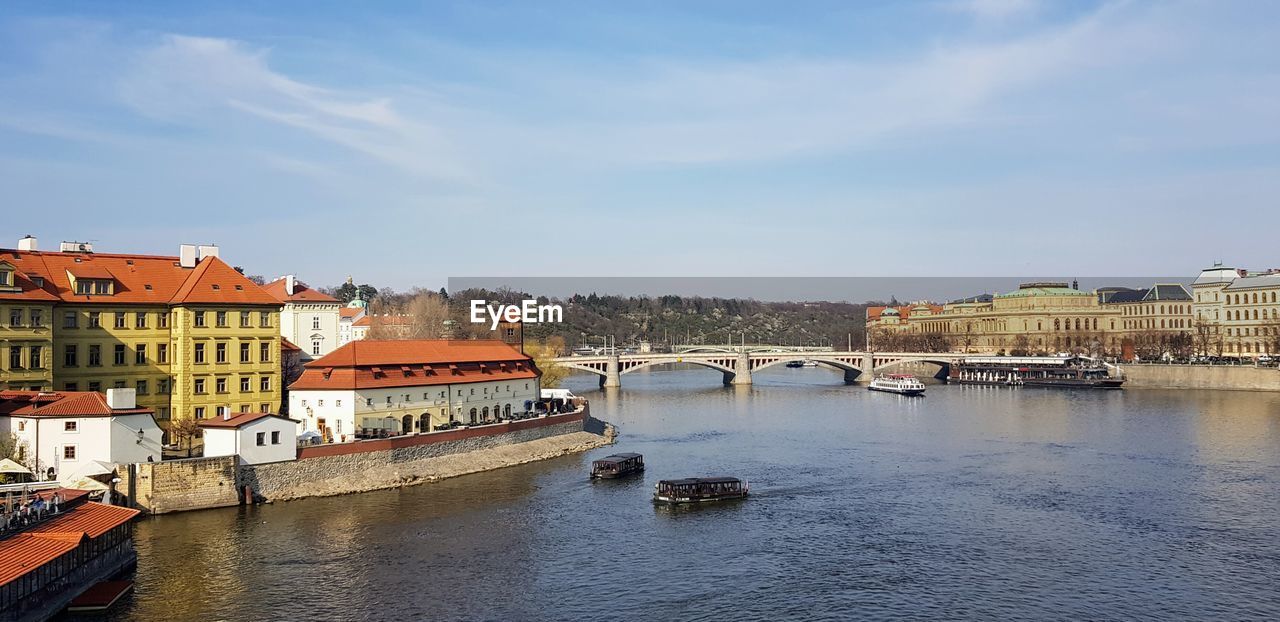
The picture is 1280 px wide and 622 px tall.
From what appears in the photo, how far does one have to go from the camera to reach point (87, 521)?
33.3 metres

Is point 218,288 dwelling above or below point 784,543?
above

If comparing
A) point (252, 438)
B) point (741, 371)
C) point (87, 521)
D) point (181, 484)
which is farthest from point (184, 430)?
point (741, 371)

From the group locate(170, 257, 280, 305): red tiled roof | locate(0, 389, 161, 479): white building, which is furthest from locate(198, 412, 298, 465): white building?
locate(170, 257, 280, 305): red tiled roof

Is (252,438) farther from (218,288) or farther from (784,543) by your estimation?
(784,543)

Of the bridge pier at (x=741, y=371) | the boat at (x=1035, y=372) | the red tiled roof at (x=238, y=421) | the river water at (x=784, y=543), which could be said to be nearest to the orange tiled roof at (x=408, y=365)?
the river water at (x=784, y=543)

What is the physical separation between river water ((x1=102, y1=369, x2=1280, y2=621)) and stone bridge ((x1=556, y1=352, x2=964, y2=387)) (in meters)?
60.3

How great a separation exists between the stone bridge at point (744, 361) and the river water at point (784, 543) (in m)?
60.3

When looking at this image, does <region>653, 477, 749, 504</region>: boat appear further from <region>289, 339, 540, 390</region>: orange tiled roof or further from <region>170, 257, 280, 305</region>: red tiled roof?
<region>170, 257, 280, 305</region>: red tiled roof

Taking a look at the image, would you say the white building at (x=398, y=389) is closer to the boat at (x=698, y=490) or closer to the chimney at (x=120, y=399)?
the chimney at (x=120, y=399)

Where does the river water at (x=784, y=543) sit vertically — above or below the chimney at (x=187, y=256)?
below

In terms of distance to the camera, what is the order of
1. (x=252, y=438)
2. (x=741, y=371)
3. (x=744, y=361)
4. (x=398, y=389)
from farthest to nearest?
(x=744, y=361) → (x=741, y=371) → (x=398, y=389) → (x=252, y=438)

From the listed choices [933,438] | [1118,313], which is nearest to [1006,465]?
[933,438]

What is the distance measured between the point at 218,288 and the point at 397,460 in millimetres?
14365

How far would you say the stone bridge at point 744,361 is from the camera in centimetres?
12975
